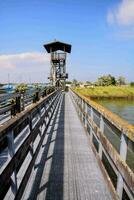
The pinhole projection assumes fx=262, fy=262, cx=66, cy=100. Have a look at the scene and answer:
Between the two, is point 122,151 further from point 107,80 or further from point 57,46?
point 107,80

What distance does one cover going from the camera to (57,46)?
3844 cm

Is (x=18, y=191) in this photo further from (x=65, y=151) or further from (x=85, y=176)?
(x=65, y=151)

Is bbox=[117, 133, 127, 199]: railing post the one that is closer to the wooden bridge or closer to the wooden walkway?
the wooden bridge

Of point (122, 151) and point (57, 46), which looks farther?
point (57, 46)

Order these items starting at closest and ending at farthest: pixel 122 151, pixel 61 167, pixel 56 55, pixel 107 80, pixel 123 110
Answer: pixel 122 151 → pixel 61 167 → pixel 123 110 → pixel 56 55 → pixel 107 80

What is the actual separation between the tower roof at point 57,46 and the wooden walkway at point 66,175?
32163mm

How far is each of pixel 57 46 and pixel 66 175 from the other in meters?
35.3

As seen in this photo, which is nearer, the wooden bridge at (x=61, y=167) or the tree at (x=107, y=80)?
the wooden bridge at (x=61, y=167)

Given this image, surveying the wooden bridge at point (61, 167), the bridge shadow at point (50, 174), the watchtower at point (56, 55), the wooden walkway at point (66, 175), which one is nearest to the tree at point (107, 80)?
the watchtower at point (56, 55)

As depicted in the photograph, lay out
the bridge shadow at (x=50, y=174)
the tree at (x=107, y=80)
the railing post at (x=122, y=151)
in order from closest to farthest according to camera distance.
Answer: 1. the railing post at (x=122, y=151)
2. the bridge shadow at (x=50, y=174)
3. the tree at (x=107, y=80)

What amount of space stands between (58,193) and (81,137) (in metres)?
Answer: 3.76

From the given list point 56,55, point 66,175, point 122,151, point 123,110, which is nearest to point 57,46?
point 56,55

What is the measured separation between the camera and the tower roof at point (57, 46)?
3766 centimetres

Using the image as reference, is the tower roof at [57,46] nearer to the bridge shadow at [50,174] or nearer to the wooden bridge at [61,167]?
the bridge shadow at [50,174]
